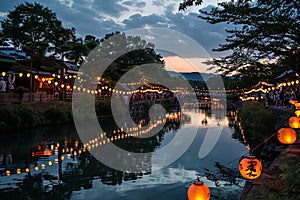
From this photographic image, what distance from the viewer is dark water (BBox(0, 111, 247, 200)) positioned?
21.5ft

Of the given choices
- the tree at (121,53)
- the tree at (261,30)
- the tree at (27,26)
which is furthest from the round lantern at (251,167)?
the tree at (27,26)

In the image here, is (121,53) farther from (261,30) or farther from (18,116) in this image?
(261,30)

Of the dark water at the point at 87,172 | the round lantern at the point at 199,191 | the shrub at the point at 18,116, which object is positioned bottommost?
the dark water at the point at 87,172

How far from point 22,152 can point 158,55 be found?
1316 inches

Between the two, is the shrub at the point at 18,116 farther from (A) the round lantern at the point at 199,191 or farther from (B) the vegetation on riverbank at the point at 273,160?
(A) the round lantern at the point at 199,191

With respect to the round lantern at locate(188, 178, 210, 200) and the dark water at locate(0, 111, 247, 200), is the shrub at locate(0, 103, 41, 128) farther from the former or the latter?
the round lantern at locate(188, 178, 210, 200)

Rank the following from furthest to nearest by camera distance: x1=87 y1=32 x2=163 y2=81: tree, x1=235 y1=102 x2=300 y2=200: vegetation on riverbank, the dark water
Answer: x1=87 y1=32 x2=163 y2=81: tree
the dark water
x1=235 y1=102 x2=300 y2=200: vegetation on riverbank

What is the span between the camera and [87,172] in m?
8.29

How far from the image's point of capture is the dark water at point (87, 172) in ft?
21.5

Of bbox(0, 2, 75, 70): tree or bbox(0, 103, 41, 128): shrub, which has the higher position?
bbox(0, 2, 75, 70): tree

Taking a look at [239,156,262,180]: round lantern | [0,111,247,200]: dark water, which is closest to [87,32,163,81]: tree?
[0,111,247,200]: dark water

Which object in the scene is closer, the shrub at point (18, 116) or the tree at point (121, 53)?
the shrub at point (18, 116)

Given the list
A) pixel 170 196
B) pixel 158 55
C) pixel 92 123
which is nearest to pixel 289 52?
pixel 170 196

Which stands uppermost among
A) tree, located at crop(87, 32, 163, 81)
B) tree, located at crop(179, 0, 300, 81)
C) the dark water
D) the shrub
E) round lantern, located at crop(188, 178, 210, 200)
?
tree, located at crop(87, 32, 163, 81)
